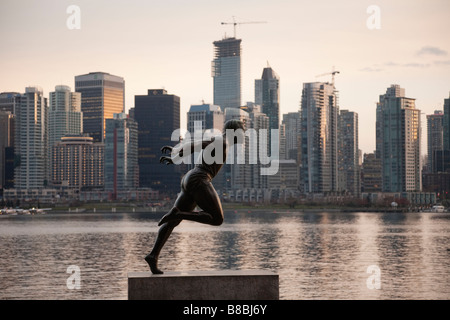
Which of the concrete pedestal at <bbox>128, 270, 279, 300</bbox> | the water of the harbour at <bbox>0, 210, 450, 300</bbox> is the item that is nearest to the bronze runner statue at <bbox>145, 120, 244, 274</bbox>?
the concrete pedestal at <bbox>128, 270, 279, 300</bbox>

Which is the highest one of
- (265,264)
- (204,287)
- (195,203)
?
(195,203)

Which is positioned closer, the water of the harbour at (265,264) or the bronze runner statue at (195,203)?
the bronze runner statue at (195,203)

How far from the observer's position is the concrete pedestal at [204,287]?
16672mm

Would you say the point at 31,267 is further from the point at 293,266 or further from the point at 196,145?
the point at 196,145

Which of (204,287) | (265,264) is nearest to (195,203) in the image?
(204,287)

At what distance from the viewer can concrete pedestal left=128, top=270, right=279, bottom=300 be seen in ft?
54.7

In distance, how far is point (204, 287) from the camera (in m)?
16.7

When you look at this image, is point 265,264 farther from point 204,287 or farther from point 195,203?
point 204,287

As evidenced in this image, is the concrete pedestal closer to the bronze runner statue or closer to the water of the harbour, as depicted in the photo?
the bronze runner statue

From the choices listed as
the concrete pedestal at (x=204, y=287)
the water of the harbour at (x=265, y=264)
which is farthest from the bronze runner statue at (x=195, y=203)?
the water of the harbour at (x=265, y=264)

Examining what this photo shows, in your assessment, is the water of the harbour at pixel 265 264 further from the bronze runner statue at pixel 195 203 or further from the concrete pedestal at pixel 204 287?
the concrete pedestal at pixel 204 287
